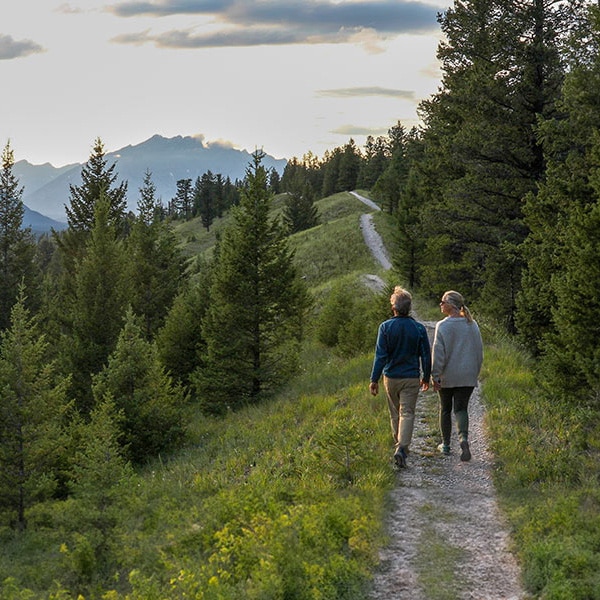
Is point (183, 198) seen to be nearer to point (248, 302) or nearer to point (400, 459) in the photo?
point (248, 302)

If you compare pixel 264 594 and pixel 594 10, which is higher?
pixel 594 10

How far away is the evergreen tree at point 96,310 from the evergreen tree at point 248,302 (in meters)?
5.35

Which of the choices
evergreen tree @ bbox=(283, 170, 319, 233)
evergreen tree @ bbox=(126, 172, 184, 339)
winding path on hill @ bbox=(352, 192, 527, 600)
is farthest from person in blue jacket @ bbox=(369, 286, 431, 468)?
evergreen tree @ bbox=(283, 170, 319, 233)

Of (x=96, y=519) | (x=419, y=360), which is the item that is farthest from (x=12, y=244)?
(x=419, y=360)

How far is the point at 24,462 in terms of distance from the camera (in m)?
13.5

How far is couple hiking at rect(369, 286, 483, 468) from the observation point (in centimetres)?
866

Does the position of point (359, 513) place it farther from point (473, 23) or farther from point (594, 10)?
Answer: point (473, 23)

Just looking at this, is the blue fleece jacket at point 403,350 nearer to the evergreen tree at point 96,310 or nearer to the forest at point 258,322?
the forest at point 258,322

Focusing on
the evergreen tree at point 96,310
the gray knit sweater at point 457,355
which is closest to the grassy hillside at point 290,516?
the gray knit sweater at point 457,355

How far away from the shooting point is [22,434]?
13398 mm

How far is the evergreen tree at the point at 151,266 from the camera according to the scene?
31484 millimetres

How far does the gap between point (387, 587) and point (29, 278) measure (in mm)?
33819

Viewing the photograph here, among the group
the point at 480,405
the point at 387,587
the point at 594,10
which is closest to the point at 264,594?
the point at 387,587

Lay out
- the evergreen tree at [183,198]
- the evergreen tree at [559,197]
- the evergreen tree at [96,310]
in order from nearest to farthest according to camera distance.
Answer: the evergreen tree at [559,197] → the evergreen tree at [96,310] → the evergreen tree at [183,198]
